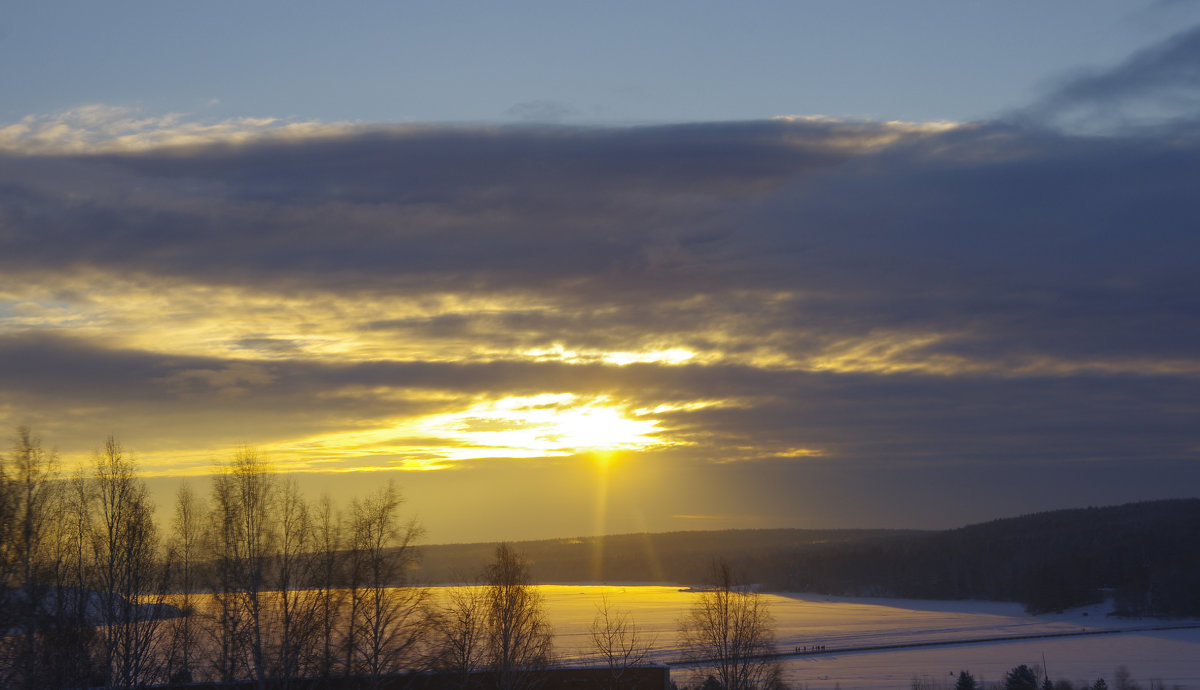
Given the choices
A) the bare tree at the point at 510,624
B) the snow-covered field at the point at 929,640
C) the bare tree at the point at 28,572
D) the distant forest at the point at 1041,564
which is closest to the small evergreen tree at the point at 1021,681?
the snow-covered field at the point at 929,640

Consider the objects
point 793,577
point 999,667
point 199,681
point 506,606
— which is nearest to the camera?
point 199,681

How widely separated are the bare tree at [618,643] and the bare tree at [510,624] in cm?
356

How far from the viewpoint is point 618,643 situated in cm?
7519

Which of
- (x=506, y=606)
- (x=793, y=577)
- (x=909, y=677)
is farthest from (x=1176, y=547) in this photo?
(x=506, y=606)

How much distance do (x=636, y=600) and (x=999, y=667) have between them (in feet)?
278

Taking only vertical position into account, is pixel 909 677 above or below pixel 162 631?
below

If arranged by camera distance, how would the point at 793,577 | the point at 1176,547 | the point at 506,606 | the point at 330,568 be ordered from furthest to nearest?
the point at 793,577 → the point at 1176,547 → the point at 506,606 → the point at 330,568

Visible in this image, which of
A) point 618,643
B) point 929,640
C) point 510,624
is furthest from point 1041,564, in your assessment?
point 510,624

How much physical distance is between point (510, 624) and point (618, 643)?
111 feet

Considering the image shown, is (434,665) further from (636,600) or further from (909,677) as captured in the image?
(636,600)

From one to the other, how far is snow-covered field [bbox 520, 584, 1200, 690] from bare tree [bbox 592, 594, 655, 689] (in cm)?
144

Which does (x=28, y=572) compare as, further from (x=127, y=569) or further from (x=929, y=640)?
(x=929, y=640)

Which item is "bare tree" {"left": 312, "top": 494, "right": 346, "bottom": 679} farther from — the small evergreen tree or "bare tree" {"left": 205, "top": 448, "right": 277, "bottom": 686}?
the small evergreen tree

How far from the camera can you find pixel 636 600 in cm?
14925
